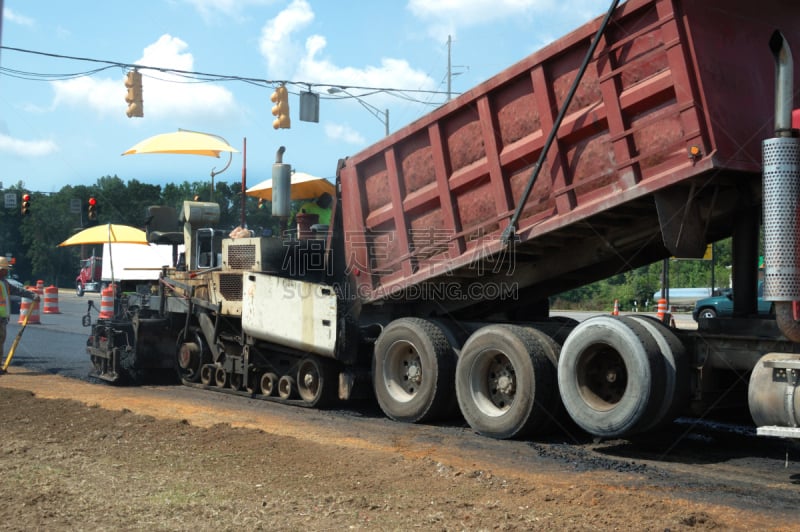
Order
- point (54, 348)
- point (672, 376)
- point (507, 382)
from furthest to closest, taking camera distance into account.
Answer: point (54, 348)
point (507, 382)
point (672, 376)

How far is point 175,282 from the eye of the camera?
11711mm

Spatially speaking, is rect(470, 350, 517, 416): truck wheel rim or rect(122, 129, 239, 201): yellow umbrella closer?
rect(470, 350, 517, 416): truck wheel rim

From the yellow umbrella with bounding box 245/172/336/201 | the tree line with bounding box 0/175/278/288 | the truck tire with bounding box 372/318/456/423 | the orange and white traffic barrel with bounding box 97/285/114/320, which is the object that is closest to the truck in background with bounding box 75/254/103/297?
the tree line with bounding box 0/175/278/288

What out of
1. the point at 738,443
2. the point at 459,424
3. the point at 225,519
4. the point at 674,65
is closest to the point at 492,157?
the point at 674,65

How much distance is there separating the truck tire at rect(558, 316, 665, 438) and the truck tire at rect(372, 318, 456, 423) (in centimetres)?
148

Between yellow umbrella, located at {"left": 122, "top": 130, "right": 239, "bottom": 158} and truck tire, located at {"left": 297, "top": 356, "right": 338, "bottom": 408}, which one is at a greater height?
yellow umbrella, located at {"left": 122, "top": 130, "right": 239, "bottom": 158}

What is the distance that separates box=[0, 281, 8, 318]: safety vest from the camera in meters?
13.0

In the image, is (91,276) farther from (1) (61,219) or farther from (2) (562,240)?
(2) (562,240)

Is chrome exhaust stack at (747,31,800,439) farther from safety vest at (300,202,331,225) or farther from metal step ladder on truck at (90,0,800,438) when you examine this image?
safety vest at (300,202,331,225)

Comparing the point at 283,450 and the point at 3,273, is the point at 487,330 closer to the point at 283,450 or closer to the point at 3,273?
the point at 283,450

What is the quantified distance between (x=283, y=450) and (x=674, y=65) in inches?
163

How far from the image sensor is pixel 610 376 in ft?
23.4

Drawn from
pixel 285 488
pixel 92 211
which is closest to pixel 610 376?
pixel 285 488

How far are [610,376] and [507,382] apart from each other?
107 cm
